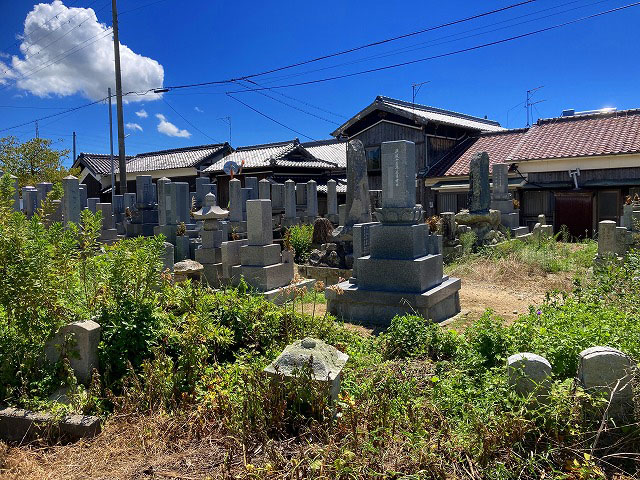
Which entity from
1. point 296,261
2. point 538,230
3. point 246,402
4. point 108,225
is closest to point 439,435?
point 246,402

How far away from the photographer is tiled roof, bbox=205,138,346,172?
2718 cm

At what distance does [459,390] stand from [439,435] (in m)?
0.66

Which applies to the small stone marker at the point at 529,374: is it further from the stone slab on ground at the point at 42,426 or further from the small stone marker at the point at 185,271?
the small stone marker at the point at 185,271

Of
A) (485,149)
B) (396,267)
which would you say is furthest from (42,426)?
(485,149)

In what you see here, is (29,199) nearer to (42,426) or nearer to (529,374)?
(42,426)

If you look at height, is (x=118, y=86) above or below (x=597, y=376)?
above

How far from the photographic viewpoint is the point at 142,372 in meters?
4.29

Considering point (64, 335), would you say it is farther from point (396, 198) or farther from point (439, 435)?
point (396, 198)

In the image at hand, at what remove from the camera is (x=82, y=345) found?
4.19 m

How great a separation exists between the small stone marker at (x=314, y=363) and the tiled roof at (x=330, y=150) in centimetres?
2640

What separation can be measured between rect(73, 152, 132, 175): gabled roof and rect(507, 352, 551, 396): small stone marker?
110 ft

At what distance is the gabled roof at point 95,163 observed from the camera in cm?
3241

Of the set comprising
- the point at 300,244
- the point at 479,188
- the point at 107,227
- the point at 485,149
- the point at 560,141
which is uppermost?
the point at 485,149

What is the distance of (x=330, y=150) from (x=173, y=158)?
37.1ft
